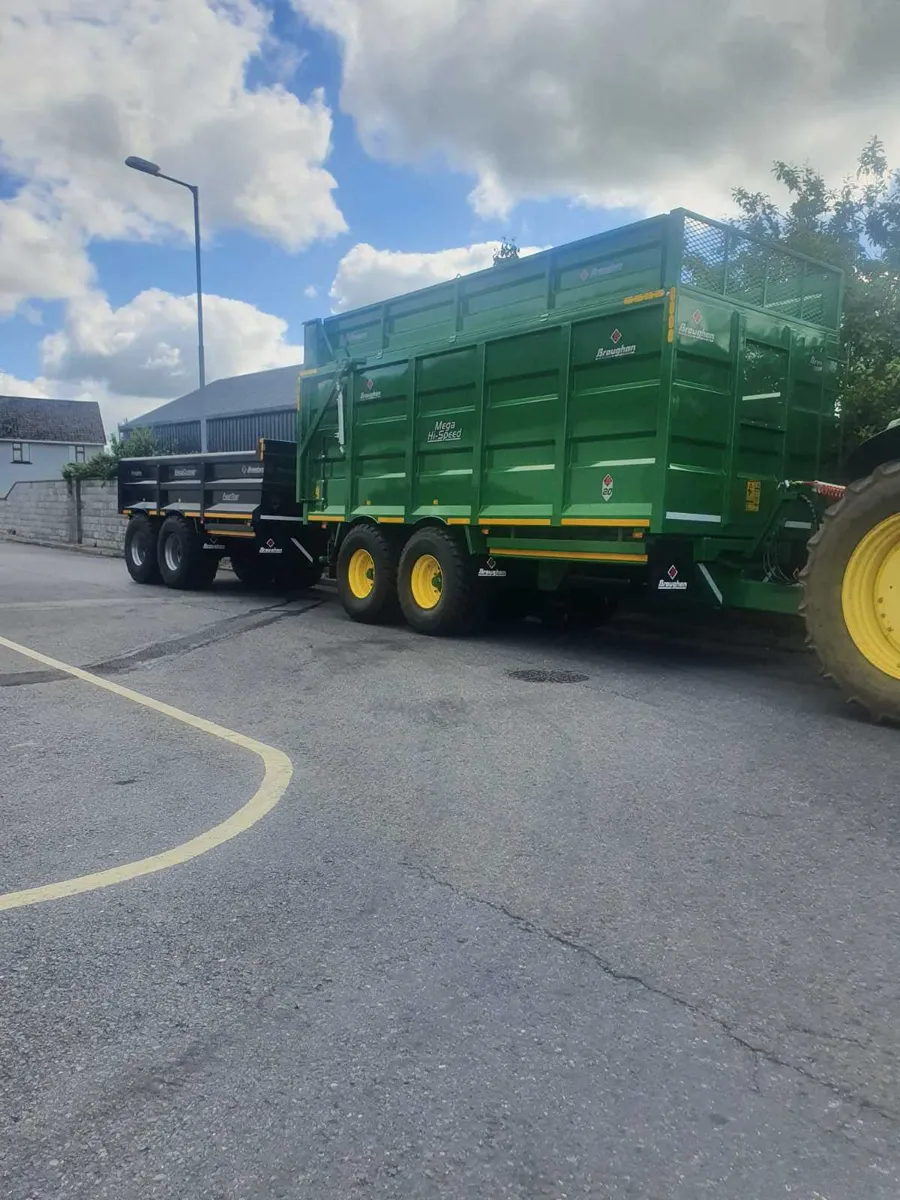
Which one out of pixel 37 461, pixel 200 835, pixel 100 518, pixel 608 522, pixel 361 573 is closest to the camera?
pixel 200 835

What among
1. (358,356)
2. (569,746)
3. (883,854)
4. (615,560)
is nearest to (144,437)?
(358,356)

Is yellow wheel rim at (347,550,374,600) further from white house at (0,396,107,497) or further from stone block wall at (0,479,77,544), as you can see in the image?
white house at (0,396,107,497)

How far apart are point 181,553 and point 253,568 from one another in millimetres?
1189

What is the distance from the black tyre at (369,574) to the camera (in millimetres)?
10953

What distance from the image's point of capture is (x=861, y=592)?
6336 millimetres

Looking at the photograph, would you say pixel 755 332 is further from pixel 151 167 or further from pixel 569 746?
pixel 151 167

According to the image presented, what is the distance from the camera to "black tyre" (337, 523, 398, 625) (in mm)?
10953

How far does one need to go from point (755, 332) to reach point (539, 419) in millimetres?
2052

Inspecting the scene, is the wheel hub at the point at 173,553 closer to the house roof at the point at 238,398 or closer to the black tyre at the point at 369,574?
the black tyre at the point at 369,574

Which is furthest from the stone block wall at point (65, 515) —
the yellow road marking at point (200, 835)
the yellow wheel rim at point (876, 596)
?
the yellow wheel rim at point (876, 596)

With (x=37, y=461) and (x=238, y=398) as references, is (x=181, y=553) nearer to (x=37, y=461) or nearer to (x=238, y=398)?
(x=238, y=398)

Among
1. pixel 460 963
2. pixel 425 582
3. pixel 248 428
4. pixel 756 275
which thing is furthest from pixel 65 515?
pixel 460 963

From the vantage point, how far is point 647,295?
7848 mm

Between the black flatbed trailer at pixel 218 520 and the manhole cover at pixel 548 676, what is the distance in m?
6.63
